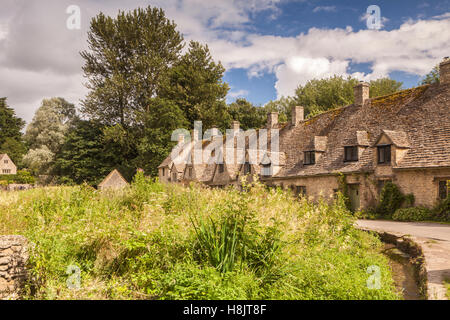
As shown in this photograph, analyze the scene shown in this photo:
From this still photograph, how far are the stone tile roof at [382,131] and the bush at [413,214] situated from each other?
2435 millimetres

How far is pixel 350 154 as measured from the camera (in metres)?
23.2

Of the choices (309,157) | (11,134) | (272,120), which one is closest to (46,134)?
(11,134)

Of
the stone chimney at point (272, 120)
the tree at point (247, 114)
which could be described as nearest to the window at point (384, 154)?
the stone chimney at point (272, 120)

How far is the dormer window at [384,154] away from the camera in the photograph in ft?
67.3

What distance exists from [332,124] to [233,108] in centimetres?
2608

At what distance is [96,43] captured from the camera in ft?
144

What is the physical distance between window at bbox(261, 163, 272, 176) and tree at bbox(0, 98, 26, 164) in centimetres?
5025

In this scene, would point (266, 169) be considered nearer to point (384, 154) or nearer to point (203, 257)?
point (384, 154)

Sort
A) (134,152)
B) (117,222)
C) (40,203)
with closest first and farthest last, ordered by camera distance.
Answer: (117,222) < (40,203) < (134,152)

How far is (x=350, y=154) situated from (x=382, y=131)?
2958 mm

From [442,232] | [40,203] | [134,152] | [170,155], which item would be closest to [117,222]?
[40,203]

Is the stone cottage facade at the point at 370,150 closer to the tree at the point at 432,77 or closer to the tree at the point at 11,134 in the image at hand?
the tree at the point at 432,77

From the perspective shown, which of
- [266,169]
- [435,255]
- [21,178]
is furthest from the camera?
[21,178]
